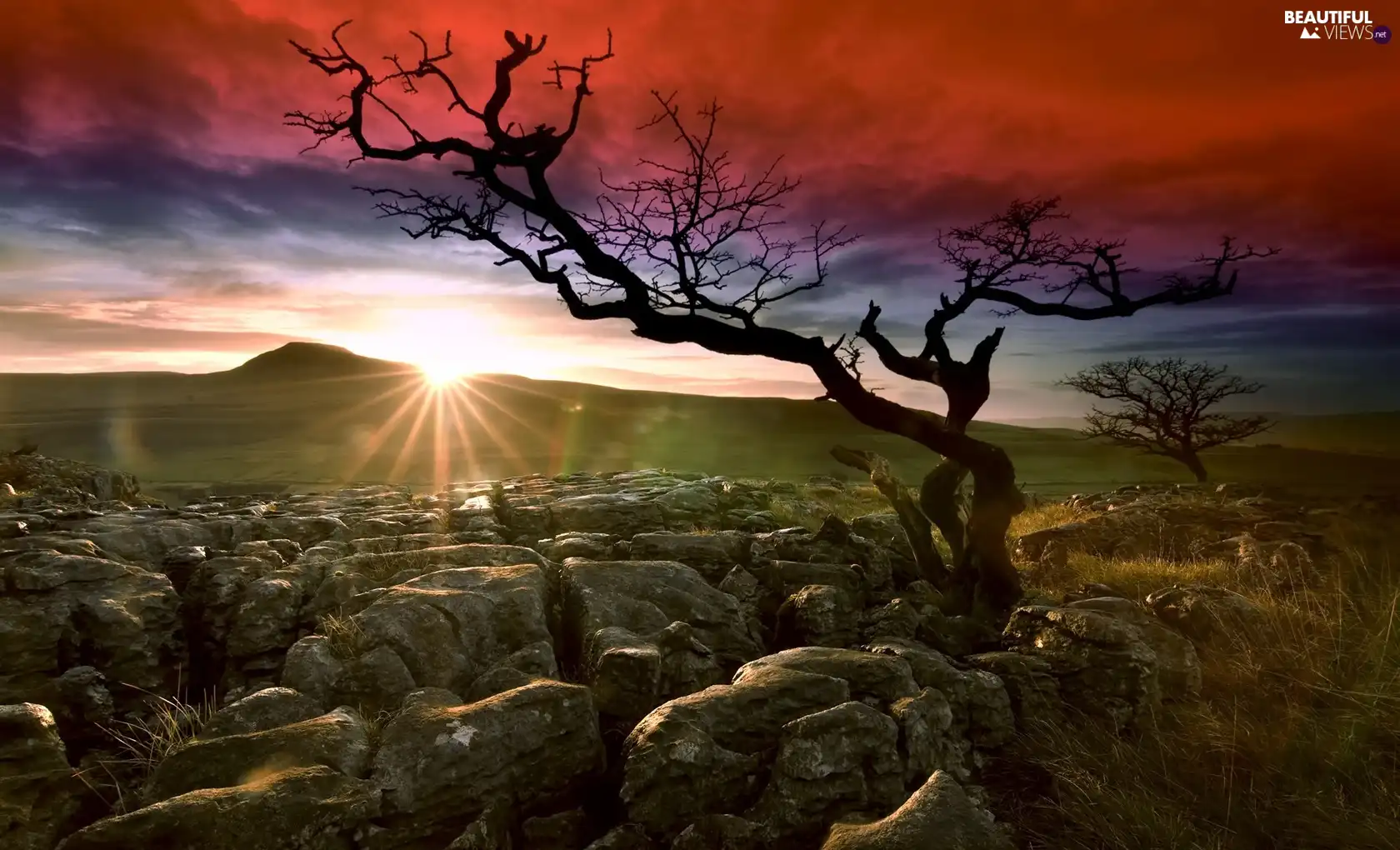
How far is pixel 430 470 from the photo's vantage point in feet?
174

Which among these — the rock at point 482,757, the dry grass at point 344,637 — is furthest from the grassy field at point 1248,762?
the dry grass at point 344,637

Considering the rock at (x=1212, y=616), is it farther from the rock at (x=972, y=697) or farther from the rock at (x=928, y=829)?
→ the rock at (x=928, y=829)

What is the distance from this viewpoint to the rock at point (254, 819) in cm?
303

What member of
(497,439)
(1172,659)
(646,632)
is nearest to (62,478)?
(646,632)

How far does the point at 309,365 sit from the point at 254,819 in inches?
8134

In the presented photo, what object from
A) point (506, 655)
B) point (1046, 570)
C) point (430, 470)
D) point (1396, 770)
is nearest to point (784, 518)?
point (1046, 570)

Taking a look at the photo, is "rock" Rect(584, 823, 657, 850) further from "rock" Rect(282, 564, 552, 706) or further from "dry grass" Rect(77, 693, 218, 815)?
"dry grass" Rect(77, 693, 218, 815)

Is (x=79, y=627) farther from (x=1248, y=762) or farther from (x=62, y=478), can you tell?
(x=62, y=478)

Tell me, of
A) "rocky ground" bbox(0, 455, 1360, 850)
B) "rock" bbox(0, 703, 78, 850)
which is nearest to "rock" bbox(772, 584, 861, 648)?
"rocky ground" bbox(0, 455, 1360, 850)

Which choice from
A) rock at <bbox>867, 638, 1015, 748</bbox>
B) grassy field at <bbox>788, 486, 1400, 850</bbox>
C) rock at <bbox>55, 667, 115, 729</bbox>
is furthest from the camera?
rock at <bbox>55, 667, 115, 729</bbox>

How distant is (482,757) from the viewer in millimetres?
3754

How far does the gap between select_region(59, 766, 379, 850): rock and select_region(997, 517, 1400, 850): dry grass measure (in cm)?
338

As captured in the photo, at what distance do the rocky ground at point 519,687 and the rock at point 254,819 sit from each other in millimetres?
10

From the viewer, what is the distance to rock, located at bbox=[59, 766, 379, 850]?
3031 mm
